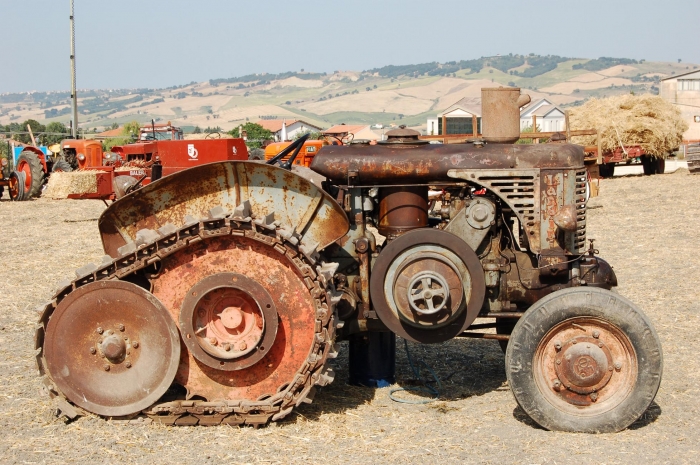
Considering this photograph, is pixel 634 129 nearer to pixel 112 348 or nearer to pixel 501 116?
pixel 501 116

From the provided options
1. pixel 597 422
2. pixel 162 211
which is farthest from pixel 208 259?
pixel 597 422

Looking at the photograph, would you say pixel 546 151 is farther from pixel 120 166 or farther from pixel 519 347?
pixel 120 166

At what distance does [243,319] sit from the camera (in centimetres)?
595

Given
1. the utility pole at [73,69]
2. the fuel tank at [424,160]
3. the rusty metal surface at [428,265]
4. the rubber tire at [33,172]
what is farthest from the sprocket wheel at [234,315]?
the utility pole at [73,69]

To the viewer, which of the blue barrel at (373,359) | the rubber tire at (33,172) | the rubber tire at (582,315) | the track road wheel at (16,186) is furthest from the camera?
the rubber tire at (33,172)

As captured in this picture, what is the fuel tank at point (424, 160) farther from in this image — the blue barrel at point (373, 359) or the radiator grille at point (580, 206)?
the blue barrel at point (373, 359)

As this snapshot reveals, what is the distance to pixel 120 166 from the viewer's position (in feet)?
76.7

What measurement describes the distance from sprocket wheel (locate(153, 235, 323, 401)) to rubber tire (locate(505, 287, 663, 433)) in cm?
149

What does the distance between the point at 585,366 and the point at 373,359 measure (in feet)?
6.13

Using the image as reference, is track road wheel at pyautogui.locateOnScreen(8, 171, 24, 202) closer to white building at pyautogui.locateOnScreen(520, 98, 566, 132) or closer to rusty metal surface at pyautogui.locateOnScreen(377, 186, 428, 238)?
rusty metal surface at pyautogui.locateOnScreen(377, 186, 428, 238)

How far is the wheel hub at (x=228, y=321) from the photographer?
581 centimetres

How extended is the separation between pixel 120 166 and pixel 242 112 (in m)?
144

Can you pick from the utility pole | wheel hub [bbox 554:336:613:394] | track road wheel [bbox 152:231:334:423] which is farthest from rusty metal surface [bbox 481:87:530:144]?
the utility pole

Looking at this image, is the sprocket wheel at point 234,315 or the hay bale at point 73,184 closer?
the sprocket wheel at point 234,315
